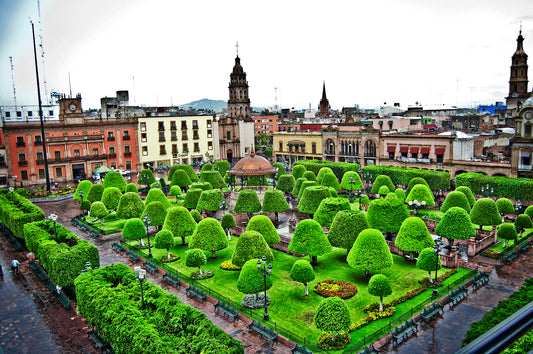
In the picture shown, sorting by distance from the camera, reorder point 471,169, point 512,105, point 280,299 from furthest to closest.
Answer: point 512,105, point 471,169, point 280,299

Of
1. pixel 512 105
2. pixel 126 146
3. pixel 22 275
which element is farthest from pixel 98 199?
pixel 512 105

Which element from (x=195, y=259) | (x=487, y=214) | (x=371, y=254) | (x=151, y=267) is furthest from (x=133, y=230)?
(x=487, y=214)

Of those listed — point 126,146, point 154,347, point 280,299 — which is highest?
point 126,146

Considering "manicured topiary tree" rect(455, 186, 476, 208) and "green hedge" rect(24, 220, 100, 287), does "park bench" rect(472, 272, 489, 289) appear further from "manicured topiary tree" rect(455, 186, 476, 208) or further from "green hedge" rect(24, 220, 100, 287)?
"green hedge" rect(24, 220, 100, 287)

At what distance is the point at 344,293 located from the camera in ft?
89.5

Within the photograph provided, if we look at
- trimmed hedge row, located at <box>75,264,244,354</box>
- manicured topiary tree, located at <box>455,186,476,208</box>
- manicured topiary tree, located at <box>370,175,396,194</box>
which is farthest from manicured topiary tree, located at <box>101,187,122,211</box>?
manicured topiary tree, located at <box>455,186,476,208</box>

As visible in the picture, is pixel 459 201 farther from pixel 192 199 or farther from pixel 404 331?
pixel 192 199

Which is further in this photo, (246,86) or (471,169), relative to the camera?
(246,86)

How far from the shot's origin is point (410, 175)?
57344 millimetres

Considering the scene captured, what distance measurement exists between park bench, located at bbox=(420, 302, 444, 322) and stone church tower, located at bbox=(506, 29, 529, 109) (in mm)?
83193

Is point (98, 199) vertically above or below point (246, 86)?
below

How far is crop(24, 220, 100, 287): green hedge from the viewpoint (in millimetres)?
27734

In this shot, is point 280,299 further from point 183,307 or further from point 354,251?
point 183,307

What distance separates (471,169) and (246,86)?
5360cm
